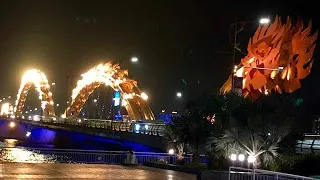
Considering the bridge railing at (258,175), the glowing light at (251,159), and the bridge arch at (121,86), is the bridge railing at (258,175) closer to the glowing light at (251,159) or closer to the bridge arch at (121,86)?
the glowing light at (251,159)

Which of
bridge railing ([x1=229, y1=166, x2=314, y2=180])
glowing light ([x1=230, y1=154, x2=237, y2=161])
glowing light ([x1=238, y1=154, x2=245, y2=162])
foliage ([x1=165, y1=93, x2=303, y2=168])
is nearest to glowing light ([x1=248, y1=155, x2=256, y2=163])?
foliage ([x1=165, y1=93, x2=303, y2=168])

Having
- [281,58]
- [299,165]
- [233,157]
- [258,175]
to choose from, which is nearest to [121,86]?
[281,58]

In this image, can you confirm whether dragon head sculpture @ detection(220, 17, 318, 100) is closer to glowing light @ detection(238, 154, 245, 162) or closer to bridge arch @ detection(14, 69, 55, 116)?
glowing light @ detection(238, 154, 245, 162)

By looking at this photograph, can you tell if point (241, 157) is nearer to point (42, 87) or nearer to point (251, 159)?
point (251, 159)

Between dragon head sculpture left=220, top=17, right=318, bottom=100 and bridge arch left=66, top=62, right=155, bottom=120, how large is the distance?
116 ft

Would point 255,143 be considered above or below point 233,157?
above

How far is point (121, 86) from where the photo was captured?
104 meters

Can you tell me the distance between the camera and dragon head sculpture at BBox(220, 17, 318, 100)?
64.2 m

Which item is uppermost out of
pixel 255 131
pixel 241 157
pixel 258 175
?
pixel 255 131

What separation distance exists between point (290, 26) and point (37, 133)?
76878 mm

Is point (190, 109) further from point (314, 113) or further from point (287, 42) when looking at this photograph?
point (314, 113)

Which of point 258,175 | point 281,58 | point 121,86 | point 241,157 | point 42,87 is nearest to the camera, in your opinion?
point 258,175

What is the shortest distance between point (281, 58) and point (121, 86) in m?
44.5

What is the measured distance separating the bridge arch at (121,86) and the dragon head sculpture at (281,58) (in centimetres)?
3545
